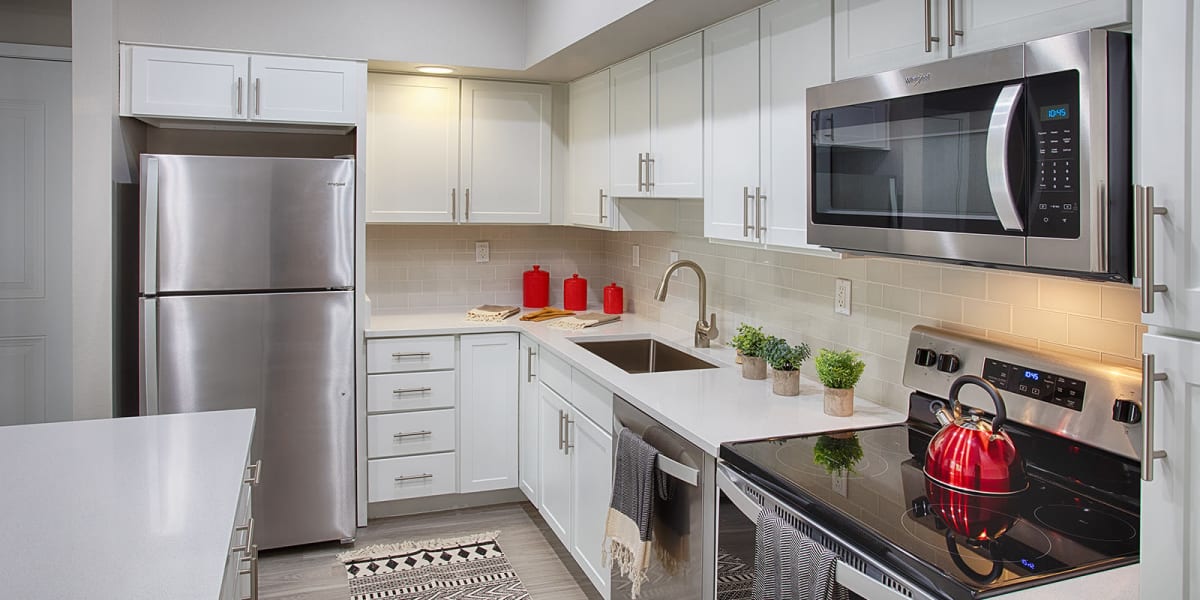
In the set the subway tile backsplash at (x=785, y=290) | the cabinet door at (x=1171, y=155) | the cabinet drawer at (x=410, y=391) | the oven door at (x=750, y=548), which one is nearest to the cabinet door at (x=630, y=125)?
the subway tile backsplash at (x=785, y=290)

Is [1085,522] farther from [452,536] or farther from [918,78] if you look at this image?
[452,536]

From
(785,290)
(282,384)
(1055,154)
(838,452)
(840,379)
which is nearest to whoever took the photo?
(1055,154)

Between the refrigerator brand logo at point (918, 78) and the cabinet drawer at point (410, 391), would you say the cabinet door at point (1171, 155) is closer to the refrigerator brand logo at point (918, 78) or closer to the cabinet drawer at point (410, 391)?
the refrigerator brand logo at point (918, 78)

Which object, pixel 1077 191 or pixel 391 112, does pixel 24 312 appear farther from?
Result: pixel 1077 191

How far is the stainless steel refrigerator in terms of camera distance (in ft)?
10.9

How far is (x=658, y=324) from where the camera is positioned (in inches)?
153

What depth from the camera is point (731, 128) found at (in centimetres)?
256

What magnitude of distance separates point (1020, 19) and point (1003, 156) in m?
0.24

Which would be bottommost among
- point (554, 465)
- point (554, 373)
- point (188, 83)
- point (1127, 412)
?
point (554, 465)

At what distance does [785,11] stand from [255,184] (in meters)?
2.16

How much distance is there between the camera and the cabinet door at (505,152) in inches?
160

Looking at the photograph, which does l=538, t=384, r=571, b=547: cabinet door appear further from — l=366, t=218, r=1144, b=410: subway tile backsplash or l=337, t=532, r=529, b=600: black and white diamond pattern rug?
l=366, t=218, r=1144, b=410: subway tile backsplash

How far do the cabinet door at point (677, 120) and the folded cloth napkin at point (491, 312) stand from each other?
1.18 metres

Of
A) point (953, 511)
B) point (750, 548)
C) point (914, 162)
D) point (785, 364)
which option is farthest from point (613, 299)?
point (953, 511)
